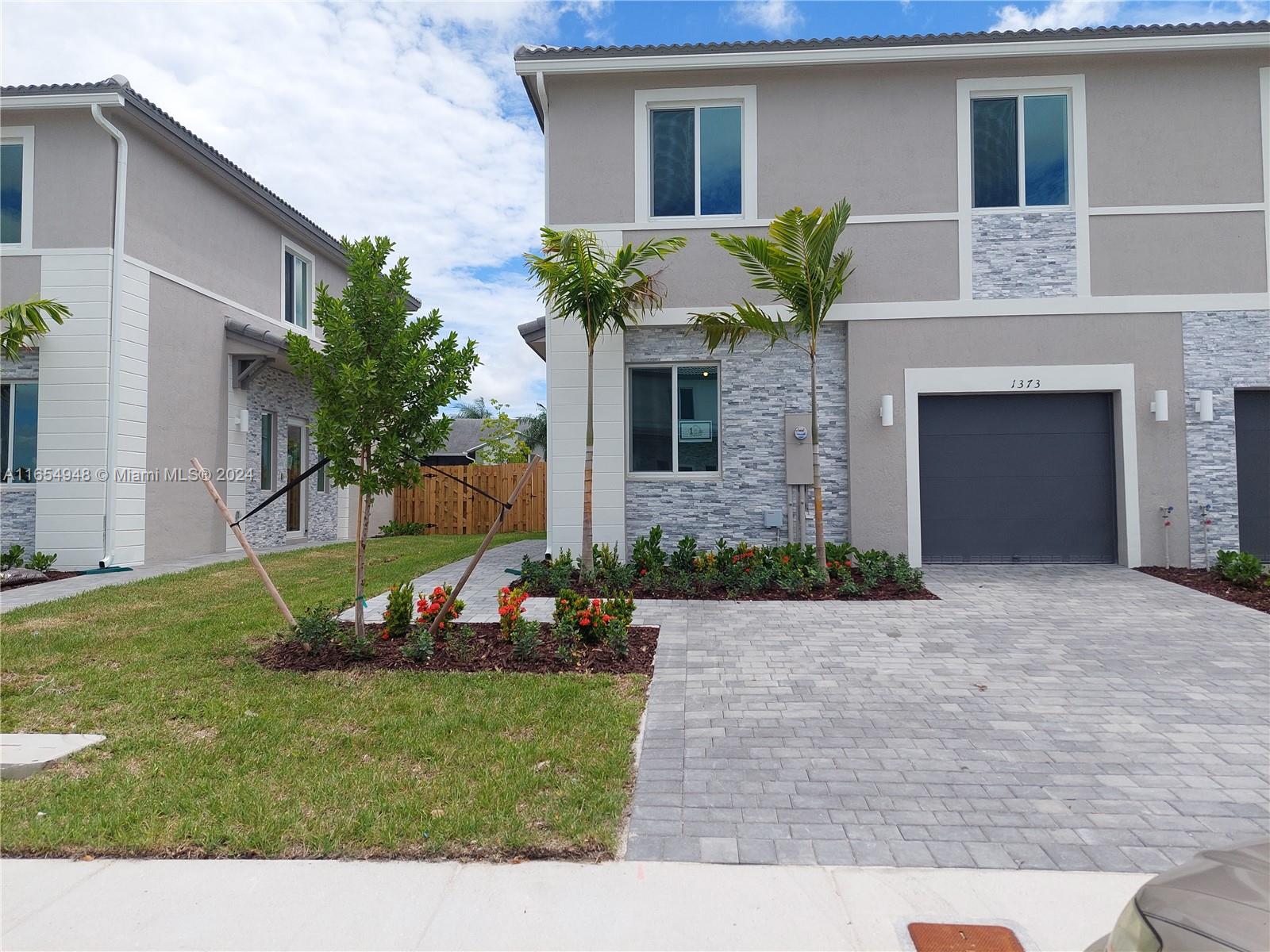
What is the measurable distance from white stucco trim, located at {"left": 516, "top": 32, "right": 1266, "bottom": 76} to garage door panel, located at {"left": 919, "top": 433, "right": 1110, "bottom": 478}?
16.7 feet

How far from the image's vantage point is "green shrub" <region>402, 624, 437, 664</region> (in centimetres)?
559

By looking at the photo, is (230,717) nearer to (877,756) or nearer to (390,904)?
(390,904)

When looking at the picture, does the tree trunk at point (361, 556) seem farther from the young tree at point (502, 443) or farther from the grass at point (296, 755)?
the young tree at point (502, 443)

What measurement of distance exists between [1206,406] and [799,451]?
5301 mm

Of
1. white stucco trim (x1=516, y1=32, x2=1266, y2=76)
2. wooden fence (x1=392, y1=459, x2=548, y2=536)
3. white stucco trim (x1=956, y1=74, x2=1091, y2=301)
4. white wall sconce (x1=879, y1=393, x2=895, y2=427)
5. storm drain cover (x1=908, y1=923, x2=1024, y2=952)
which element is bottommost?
storm drain cover (x1=908, y1=923, x2=1024, y2=952)

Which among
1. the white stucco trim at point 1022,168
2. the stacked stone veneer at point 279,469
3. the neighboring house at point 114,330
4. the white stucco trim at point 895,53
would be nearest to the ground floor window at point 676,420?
the white stucco trim at point 1022,168

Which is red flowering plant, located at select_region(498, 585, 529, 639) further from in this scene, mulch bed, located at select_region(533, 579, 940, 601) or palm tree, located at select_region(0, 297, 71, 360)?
palm tree, located at select_region(0, 297, 71, 360)

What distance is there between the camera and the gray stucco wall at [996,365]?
374 inches

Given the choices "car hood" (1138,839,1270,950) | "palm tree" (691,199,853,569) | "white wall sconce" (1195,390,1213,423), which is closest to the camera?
"car hood" (1138,839,1270,950)

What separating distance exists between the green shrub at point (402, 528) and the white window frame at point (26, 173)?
32.7 feet

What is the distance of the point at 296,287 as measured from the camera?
16125mm

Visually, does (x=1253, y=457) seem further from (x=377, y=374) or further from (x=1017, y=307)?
(x=377, y=374)

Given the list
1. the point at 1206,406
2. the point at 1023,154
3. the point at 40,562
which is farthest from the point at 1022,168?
the point at 40,562

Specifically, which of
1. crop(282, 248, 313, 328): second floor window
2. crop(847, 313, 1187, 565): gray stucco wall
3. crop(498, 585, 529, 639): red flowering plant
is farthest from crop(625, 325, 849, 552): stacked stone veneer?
crop(282, 248, 313, 328): second floor window
